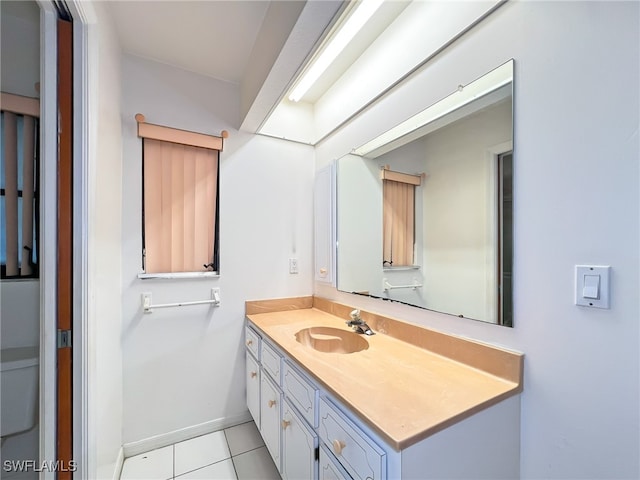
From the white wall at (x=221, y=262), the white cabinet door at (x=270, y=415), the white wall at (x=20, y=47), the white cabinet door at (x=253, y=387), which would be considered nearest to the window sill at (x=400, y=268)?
the white wall at (x=221, y=262)

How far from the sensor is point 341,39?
4.51ft

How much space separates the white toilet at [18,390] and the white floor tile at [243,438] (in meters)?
1.16

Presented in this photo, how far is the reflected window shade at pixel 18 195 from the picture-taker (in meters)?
0.85

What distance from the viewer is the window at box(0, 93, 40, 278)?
85 centimetres

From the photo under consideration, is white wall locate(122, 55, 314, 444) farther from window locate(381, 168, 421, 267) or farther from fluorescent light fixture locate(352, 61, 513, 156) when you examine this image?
fluorescent light fixture locate(352, 61, 513, 156)

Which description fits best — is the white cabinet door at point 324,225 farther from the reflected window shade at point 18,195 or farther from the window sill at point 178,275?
the reflected window shade at point 18,195

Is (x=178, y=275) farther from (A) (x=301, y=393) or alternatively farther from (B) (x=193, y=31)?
(B) (x=193, y=31)

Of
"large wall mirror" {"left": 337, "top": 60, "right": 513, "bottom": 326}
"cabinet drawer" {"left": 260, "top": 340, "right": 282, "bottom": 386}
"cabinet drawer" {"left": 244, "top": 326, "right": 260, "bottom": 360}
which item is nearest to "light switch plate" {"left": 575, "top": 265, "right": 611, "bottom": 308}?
"large wall mirror" {"left": 337, "top": 60, "right": 513, "bottom": 326}

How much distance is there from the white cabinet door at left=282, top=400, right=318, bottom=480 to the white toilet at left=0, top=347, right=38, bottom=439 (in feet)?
3.08

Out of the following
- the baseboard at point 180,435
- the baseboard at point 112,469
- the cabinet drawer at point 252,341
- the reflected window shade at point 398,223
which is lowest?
the baseboard at point 180,435

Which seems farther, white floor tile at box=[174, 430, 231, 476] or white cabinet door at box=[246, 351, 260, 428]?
white cabinet door at box=[246, 351, 260, 428]

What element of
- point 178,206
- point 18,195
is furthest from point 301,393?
point 178,206

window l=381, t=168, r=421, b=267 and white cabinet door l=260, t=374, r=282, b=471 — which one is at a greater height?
window l=381, t=168, r=421, b=267

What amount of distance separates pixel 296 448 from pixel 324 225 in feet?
4.54
